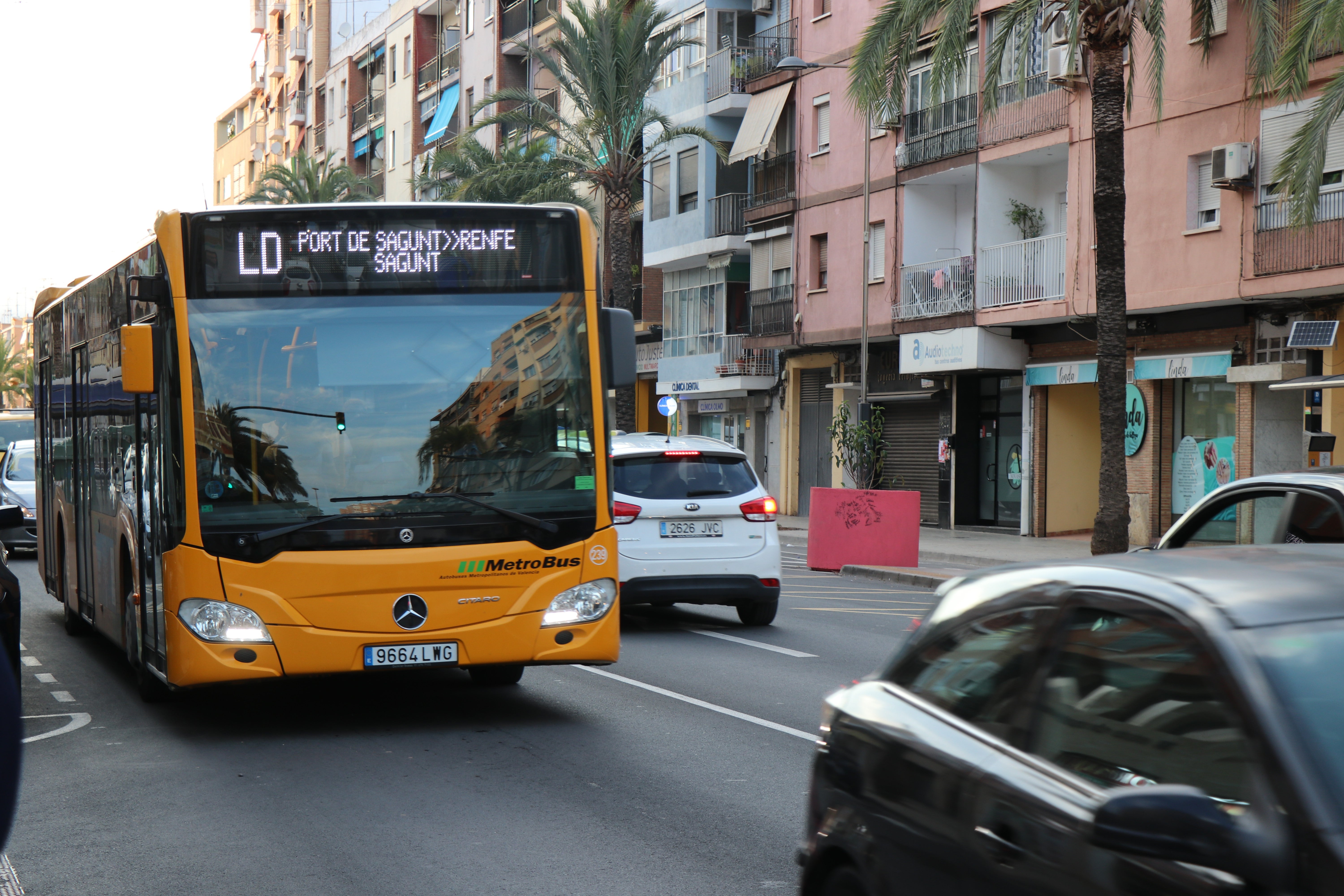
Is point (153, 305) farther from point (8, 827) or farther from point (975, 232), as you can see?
point (975, 232)

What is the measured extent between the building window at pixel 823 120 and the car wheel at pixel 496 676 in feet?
98.7

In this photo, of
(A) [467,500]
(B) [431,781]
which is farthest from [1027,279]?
(B) [431,781]

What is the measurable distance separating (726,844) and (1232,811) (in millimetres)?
3807

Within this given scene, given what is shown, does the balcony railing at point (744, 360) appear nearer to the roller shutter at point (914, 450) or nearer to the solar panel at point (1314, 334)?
the roller shutter at point (914, 450)

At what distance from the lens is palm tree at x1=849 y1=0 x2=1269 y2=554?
22.3 metres

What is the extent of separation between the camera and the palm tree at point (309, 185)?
199 feet

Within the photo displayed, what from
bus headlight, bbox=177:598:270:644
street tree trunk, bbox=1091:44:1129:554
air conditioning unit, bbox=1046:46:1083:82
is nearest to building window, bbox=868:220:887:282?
air conditioning unit, bbox=1046:46:1083:82

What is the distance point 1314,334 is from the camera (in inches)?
979

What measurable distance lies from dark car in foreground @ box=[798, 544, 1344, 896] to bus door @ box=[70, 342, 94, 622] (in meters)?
9.27

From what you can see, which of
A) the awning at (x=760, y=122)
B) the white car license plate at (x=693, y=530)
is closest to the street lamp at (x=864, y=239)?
the awning at (x=760, y=122)

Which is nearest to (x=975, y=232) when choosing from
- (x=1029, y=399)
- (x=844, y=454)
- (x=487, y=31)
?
(x=1029, y=399)

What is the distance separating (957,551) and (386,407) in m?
20.5

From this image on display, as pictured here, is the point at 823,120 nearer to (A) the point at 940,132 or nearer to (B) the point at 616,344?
(A) the point at 940,132

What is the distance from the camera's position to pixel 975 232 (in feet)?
111
